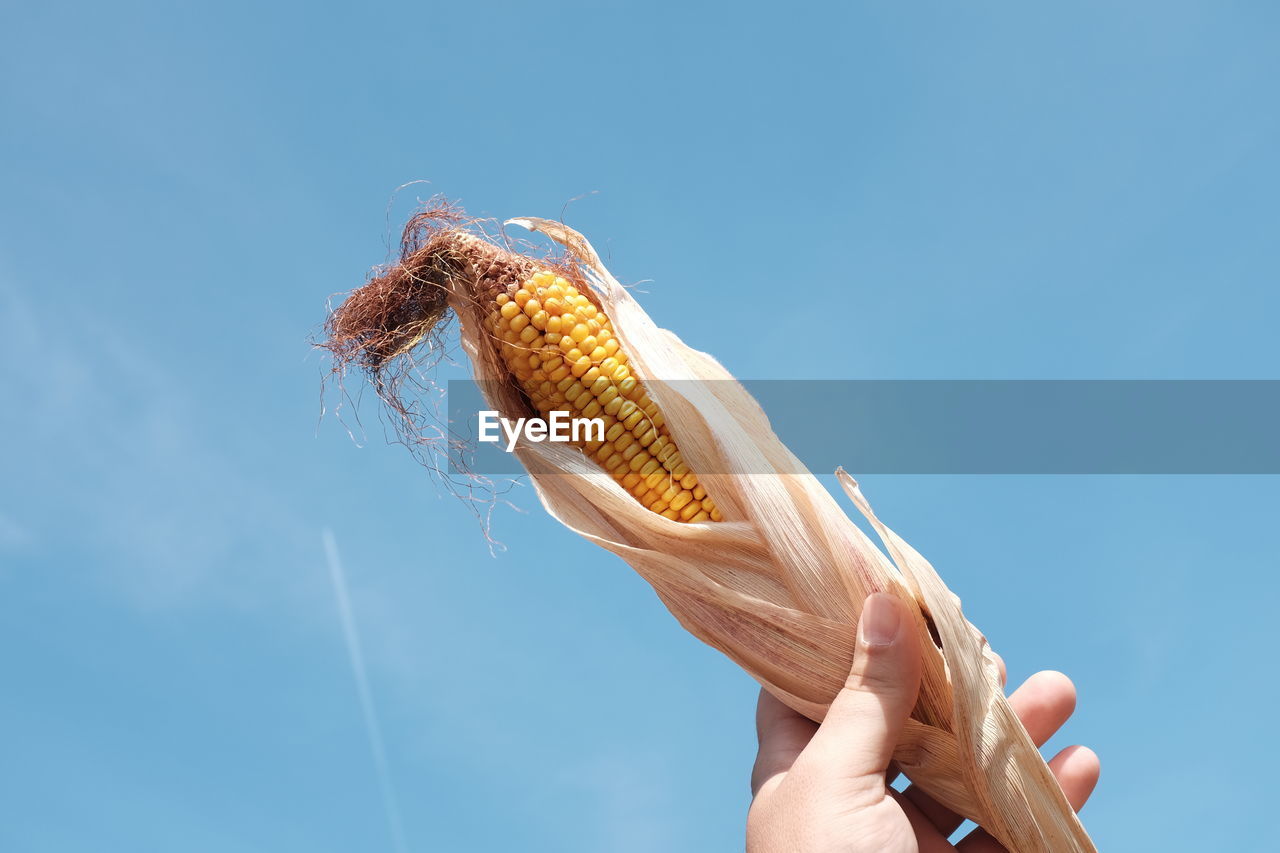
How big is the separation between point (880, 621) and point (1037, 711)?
4.01 ft

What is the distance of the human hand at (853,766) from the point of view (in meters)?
2.99

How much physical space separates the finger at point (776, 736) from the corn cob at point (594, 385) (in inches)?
34.6

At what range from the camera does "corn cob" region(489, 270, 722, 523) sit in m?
3.59

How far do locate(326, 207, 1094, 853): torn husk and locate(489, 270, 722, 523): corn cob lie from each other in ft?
0.22

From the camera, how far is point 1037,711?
3.90 metres

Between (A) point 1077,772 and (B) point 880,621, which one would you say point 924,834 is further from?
(B) point 880,621

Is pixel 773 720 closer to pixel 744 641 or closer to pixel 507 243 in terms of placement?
pixel 744 641

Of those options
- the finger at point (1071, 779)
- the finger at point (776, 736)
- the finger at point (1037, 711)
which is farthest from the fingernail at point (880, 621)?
the finger at point (1071, 779)

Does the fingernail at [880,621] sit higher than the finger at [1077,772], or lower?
higher

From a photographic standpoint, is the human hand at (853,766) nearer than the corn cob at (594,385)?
Yes

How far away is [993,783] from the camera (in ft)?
10.9

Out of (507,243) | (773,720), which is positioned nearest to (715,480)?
(773,720)

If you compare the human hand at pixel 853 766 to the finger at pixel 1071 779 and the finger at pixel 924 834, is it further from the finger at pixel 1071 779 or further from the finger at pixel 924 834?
the finger at pixel 1071 779

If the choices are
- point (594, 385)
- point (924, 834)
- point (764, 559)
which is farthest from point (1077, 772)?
point (594, 385)
